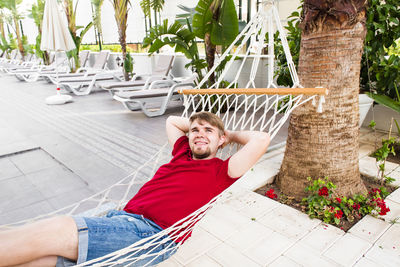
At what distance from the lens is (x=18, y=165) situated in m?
3.17

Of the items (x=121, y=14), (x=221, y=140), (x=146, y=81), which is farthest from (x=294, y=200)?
(x=121, y=14)

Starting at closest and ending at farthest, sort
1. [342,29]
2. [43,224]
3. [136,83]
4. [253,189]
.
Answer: [43,224] → [342,29] → [253,189] → [136,83]

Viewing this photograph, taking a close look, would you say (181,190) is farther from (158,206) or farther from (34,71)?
(34,71)

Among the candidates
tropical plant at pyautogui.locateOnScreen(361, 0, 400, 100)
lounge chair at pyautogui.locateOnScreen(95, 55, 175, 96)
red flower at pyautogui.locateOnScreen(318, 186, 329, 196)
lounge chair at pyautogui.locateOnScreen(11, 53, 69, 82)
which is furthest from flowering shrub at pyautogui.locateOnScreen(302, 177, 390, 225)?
lounge chair at pyautogui.locateOnScreen(11, 53, 69, 82)

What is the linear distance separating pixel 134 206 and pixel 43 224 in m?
0.46

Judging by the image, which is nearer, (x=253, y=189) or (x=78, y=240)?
(x=78, y=240)

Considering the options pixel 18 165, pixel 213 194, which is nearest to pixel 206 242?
pixel 213 194

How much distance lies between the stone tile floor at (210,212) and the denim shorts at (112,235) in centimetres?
40

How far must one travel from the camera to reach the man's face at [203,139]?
1.66 metres

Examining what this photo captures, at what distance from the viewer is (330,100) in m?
2.11

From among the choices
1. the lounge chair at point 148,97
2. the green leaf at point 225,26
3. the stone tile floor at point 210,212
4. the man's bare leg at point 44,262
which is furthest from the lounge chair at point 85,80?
the man's bare leg at point 44,262

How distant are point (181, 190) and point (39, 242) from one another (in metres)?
0.65

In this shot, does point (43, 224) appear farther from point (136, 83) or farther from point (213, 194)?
point (136, 83)

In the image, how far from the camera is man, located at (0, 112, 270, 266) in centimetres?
111
